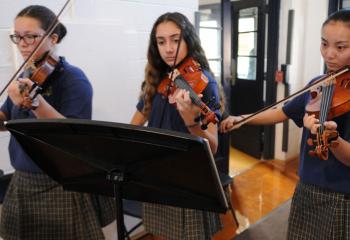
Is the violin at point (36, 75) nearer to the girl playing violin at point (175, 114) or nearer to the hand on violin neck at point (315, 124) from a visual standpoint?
the girl playing violin at point (175, 114)

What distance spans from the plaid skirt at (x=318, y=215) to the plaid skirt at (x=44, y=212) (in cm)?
69

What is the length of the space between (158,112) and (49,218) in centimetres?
53

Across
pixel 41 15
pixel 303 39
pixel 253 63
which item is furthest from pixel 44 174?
pixel 303 39

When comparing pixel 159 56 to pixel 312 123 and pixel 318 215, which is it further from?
pixel 318 215

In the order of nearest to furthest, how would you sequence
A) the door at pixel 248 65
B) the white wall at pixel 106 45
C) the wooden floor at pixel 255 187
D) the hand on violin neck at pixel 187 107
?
the hand on violin neck at pixel 187 107 → the white wall at pixel 106 45 → the wooden floor at pixel 255 187 → the door at pixel 248 65

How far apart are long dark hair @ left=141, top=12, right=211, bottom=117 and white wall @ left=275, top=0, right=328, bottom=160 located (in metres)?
2.06

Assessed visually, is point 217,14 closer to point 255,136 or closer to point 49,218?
point 255,136

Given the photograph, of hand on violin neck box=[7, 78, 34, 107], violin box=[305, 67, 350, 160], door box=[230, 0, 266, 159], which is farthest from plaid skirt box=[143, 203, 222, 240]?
door box=[230, 0, 266, 159]

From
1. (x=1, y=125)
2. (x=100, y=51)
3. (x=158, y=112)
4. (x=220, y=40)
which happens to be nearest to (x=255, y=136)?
(x=220, y=40)

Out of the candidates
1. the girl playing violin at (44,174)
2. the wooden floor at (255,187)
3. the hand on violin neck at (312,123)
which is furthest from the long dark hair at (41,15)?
the wooden floor at (255,187)

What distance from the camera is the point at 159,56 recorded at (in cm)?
127

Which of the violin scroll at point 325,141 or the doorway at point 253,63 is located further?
the doorway at point 253,63

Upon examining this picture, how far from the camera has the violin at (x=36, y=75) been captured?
40.4 inches

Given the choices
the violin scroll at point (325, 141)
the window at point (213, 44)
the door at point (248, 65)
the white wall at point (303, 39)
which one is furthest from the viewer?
the door at point (248, 65)
